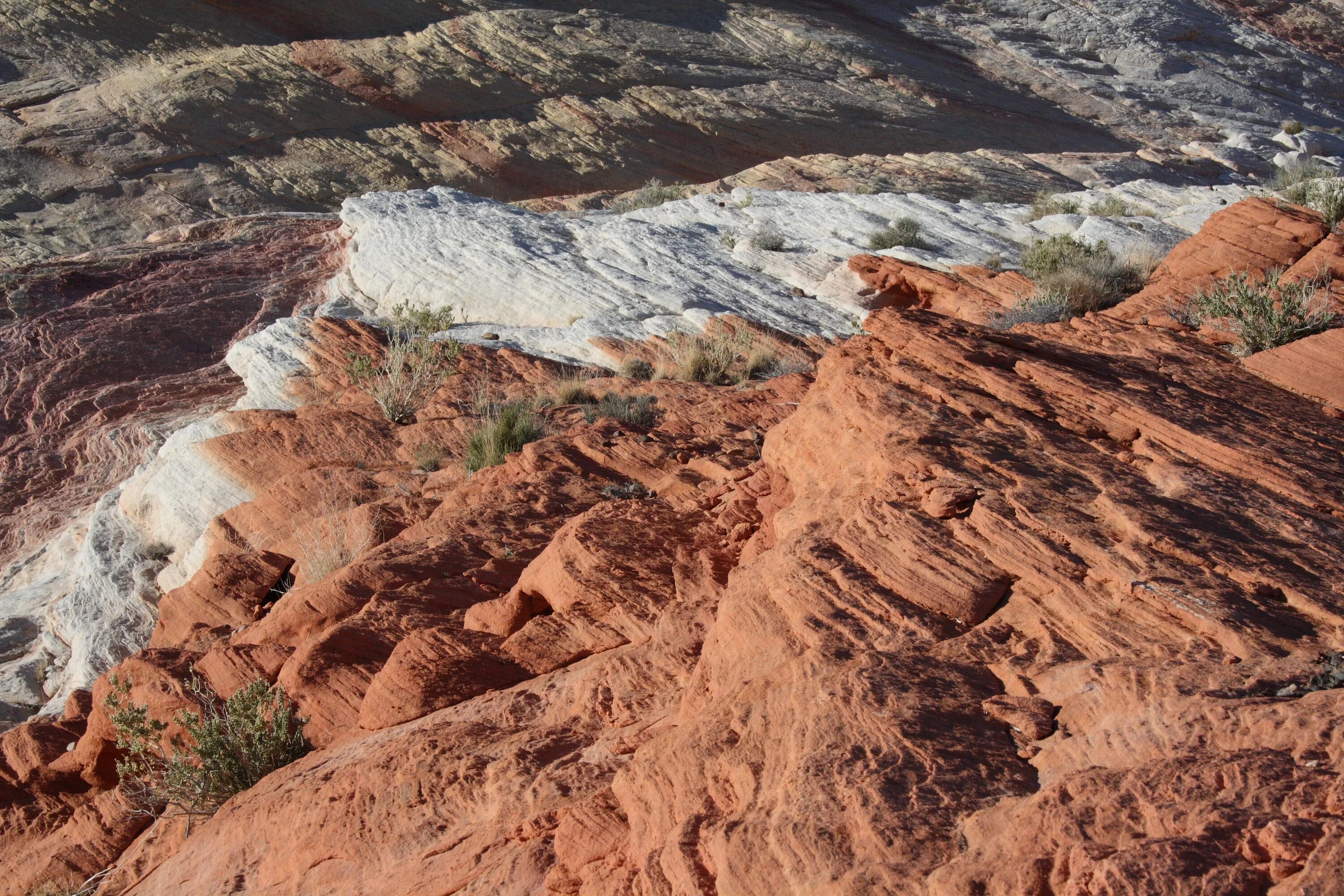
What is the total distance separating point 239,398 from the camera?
11.3 meters

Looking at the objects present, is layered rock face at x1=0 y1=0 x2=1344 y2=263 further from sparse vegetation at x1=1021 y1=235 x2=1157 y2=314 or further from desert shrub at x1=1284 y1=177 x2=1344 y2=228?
sparse vegetation at x1=1021 y1=235 x2=1157 y2=314

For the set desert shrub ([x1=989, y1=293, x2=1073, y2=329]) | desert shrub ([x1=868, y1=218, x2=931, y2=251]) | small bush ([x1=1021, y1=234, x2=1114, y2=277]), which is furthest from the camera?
desert shrub ([x1=868, y1=218, x2=931, y2=251])

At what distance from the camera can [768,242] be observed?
45.2 feet

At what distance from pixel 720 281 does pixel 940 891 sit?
1047 centimetres

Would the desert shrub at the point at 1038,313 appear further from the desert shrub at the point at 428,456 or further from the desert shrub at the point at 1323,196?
the desert shrub at the point at 428,456

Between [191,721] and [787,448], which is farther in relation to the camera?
[787,448]

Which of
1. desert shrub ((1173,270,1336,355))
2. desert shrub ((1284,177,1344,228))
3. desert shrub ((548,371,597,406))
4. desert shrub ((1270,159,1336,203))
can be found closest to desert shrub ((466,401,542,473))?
desert shrub ((548,371,597,406))

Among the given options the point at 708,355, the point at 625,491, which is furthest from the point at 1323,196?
the point at 625,491

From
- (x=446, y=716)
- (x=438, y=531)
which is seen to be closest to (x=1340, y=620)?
(x=446, y=716)

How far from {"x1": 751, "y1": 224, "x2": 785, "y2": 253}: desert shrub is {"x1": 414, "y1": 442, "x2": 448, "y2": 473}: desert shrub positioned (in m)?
6.14

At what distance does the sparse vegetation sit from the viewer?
33.2ft

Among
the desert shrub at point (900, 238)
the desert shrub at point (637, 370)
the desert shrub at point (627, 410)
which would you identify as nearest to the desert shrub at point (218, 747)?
the desert shrub at point (627, 410)

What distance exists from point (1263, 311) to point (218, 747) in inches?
255

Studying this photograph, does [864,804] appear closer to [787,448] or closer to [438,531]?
[787,448]
